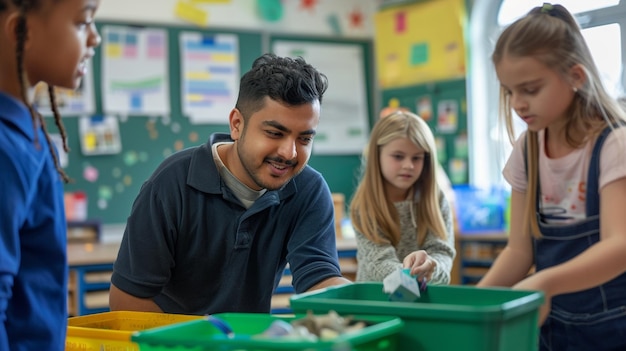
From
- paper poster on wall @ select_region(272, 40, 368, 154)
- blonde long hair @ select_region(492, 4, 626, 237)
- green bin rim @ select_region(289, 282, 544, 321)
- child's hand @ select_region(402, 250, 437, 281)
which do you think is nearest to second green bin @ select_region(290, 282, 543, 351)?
green bin rim @ select_region(289, 282, 544, 321)

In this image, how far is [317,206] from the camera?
1831 mm

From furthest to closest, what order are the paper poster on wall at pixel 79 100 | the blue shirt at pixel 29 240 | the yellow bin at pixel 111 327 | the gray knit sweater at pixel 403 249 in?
the paper poster on wall at pixel 79 100, the gray knit sweater at pixel 403 249, the yellow bin at pixel 111 327, the blue shirt at pixel 29 240

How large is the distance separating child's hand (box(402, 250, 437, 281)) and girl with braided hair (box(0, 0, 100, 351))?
584mm

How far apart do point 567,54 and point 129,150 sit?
3.91 metres

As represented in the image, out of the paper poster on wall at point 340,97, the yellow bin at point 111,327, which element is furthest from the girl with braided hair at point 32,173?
the paper poster on wall at point 340,97

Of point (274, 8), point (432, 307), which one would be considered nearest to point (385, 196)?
point (432, 307)

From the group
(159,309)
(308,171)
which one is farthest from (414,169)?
(159,309)

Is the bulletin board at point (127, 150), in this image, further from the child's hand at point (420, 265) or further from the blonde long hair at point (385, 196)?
the child's hand at point (420, 265)

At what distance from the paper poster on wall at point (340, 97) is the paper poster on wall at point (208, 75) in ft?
1.59

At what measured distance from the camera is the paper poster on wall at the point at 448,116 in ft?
16.9

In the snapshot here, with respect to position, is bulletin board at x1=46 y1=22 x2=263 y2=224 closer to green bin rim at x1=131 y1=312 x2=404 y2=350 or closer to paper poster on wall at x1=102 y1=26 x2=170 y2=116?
paper poster on wall at x1=102 y1=26 x2=170 y2=116

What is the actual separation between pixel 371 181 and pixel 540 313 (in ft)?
4.46

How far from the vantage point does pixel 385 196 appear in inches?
95.7

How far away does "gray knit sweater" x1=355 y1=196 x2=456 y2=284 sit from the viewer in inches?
86.3
